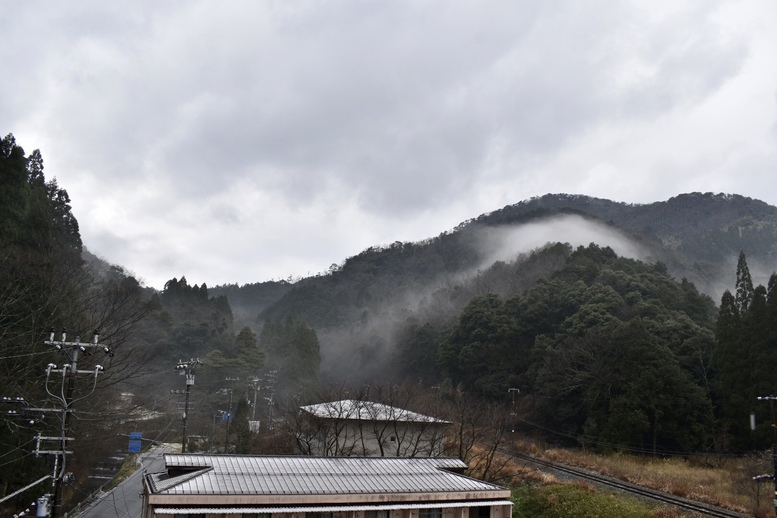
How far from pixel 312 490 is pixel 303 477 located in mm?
841

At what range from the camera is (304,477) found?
47.9ft

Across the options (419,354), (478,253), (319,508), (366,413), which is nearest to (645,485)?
(366,413)

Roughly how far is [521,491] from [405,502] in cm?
1130

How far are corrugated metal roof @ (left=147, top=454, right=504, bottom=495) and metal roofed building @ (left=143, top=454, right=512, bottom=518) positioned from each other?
0.02 m

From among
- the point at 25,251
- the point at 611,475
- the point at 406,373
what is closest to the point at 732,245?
the point at 406,373

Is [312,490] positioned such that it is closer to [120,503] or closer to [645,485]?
[645,485]

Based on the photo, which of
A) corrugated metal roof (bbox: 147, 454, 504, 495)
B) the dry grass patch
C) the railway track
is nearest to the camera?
corrugated metal roof (bbox: 147, 454, 504, 495)

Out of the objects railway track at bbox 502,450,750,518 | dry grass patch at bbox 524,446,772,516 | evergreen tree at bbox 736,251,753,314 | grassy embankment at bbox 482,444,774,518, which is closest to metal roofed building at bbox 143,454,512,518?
grassy embankment at bbox 482,444,774,518

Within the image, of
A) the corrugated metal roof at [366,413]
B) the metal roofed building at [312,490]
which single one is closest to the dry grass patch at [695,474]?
the corrugated metal roof at [366,413]

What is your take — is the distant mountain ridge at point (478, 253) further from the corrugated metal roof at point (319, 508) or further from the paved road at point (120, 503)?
the corrugated metal roof at point (319, 508)

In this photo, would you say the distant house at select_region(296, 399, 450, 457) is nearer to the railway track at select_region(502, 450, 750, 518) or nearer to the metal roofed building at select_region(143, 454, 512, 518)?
the railway track at select_region(502, 450, 750, 518)

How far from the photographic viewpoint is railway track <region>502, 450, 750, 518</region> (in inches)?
724

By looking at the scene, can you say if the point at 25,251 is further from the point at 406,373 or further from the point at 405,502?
the point at 406,373

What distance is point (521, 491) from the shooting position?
24047mm
